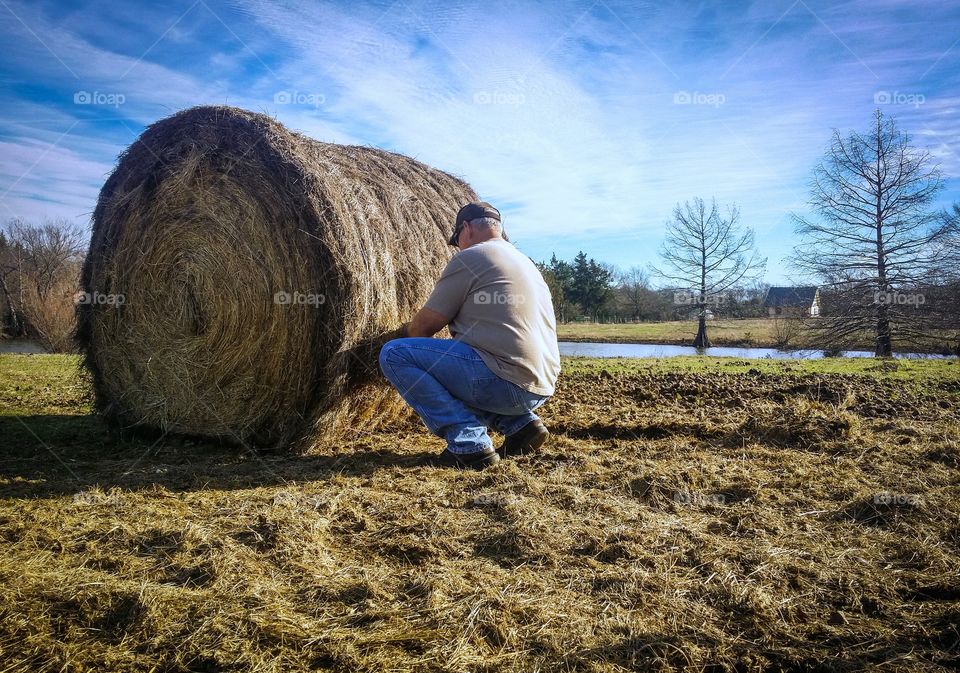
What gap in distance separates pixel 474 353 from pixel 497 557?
76.0 inches

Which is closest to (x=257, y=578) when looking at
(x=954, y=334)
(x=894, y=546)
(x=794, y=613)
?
(x=794, y=613)

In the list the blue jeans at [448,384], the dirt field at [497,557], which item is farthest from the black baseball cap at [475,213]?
the dirt field at [497,557]

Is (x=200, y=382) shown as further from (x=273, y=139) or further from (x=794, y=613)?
(x=794, y=613)

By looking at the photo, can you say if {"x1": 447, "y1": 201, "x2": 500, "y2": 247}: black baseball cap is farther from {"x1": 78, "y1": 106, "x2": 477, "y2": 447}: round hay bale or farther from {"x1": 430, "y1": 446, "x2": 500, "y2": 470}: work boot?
{"x1": 430, "y1": 446, "x2": 500, "y2": 470}: work boot

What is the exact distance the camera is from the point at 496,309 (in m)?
4.58

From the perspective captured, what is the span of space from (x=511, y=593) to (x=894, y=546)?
1.98m

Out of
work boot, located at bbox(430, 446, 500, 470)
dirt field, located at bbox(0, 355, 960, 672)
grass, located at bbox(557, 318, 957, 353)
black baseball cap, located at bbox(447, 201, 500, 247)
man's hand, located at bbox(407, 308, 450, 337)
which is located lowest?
dirt field, located at bbox(0, 355, 960, 672)

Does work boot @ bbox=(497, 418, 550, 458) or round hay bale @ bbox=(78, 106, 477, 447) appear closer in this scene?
work boot @ bbox=(497, 418, 550, 458)

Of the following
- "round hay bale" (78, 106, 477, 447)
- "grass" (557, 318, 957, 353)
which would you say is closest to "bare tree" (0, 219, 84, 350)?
"round hay bale" (78, 106, 477, 447)

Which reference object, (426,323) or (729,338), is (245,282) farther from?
(729,338)

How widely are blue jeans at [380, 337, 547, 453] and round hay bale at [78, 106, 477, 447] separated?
0.57 meters

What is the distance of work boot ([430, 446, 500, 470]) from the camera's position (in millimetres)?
4527

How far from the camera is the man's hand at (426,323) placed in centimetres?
473

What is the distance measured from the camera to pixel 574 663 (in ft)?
7.04
